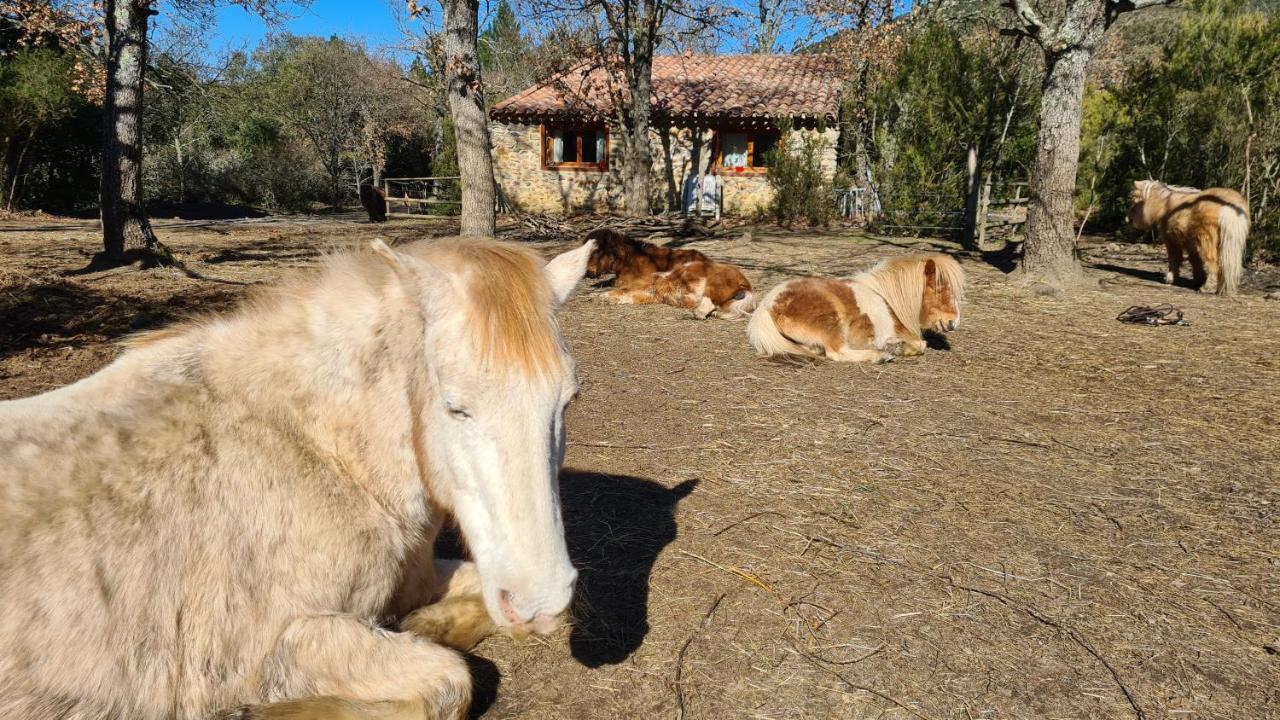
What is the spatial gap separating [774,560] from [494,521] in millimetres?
1709

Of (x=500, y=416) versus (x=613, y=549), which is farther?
(x=613, y=549)

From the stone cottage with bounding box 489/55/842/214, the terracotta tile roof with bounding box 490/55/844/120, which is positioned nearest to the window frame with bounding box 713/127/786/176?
the stone cottage with bounding box 489/55/842/214

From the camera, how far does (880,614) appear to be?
8.90ft

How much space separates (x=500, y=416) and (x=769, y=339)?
5328 millimetres

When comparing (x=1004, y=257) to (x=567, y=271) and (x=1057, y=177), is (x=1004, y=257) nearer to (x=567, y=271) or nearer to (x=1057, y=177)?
(x=1057, y=177)

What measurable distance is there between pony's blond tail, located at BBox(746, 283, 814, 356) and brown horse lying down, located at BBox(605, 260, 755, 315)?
6.84ft

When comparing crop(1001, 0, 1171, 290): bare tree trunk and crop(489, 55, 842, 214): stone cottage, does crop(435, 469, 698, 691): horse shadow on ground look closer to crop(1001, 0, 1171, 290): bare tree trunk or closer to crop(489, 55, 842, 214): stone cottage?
crop(1001, 0, 1171, 290): bare tree trunk

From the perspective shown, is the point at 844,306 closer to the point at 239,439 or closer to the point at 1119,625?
the point at 1119,625

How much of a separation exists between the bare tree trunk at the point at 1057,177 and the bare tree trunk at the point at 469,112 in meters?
8.55

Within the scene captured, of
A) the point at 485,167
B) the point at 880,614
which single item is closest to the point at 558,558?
the point at 880,614

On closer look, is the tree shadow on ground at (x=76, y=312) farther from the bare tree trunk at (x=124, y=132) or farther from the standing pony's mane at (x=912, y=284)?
the standing pony's mane at (x=912, y=284)

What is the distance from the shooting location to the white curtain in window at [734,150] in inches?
984

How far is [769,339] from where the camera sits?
6828mm

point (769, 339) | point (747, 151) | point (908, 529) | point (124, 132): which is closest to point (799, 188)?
point (747, 151)
